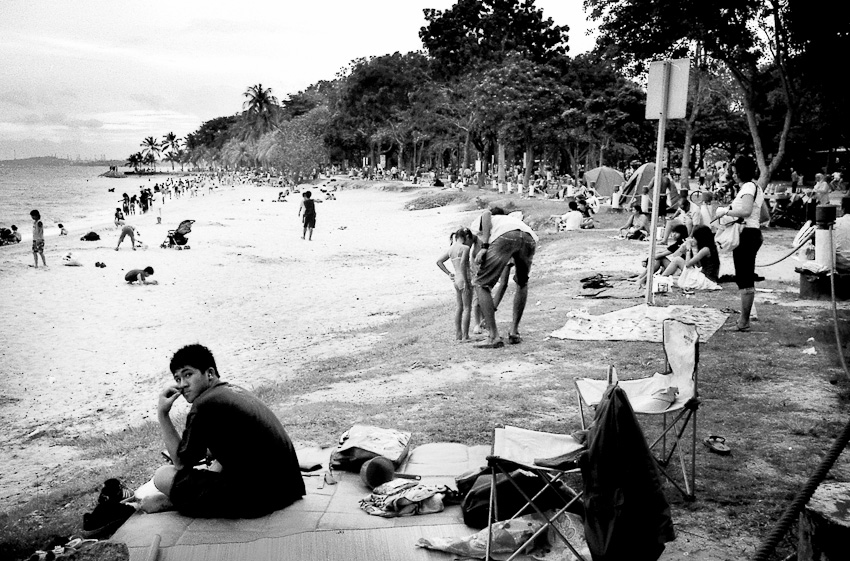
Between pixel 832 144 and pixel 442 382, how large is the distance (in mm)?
31508

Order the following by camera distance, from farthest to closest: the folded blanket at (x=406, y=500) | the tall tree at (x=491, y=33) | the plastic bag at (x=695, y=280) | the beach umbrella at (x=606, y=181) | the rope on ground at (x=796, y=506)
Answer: the tall tree at (x=491, y=33) → the beach umbrella at (x=606, y=181) → the plastic bag at (x=695, y=280) → the folded blanket at (x=406, y=500) → the rope on ground at (x=796, y=506)

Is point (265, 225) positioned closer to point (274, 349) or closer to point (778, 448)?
point (274, 349)

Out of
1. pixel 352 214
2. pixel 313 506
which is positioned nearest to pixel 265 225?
pixel 352 214

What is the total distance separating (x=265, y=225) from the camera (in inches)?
1276

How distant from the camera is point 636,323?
8273 millimetres

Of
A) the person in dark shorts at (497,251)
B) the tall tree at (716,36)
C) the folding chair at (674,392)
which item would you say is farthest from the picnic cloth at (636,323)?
the tall tree at (716,36)

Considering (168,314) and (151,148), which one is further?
(151,148)

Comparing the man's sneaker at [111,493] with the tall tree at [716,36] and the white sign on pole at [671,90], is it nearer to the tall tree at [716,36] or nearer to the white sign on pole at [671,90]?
the white sign on pole at [671,90]

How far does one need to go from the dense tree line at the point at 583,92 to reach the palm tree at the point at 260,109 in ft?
46.6

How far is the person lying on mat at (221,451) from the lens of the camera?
12.3ft

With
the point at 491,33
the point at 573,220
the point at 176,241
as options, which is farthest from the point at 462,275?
the point at 491,33

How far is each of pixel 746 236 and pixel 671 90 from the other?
1798 mm

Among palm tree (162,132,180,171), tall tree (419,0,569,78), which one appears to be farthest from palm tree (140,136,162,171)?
tall tree (419,0,569,78)

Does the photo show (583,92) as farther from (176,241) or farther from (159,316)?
(159,316)
